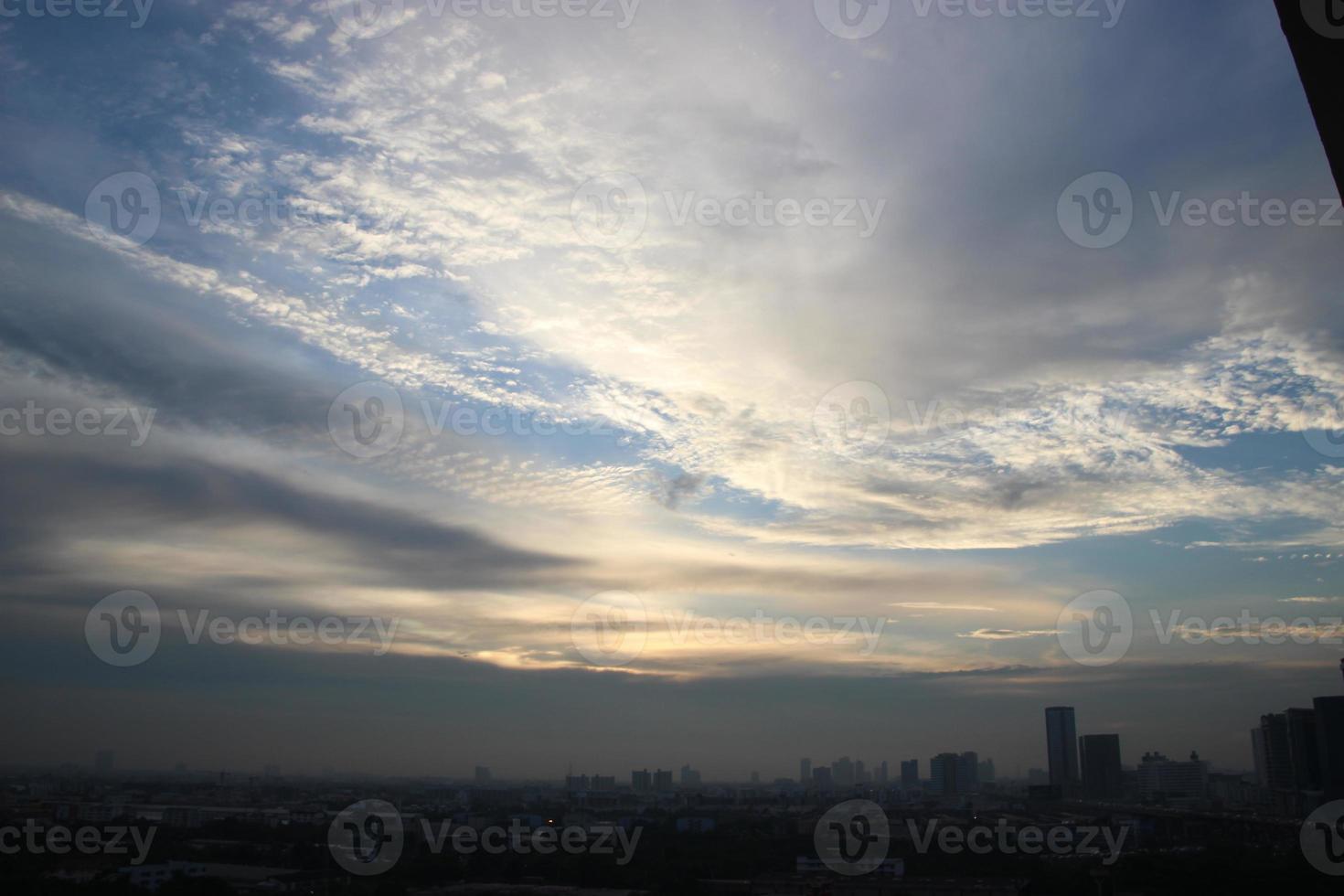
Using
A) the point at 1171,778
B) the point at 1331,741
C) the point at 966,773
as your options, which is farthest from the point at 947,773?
the point at 1331,741

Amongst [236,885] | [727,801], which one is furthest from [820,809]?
[236,885]

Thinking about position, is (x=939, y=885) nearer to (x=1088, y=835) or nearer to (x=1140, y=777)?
(x=1088, y=835)

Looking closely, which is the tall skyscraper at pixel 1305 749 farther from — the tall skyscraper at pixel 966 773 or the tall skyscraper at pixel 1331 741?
the tall skyscraper at pixel 966 773

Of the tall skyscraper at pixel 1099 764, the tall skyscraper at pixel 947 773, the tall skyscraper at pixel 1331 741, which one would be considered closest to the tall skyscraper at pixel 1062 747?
the tall skyscraper at pixel 1099 764

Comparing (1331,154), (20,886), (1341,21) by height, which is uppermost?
(1341,21)

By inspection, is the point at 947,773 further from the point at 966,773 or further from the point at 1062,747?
the point at 1062,747
